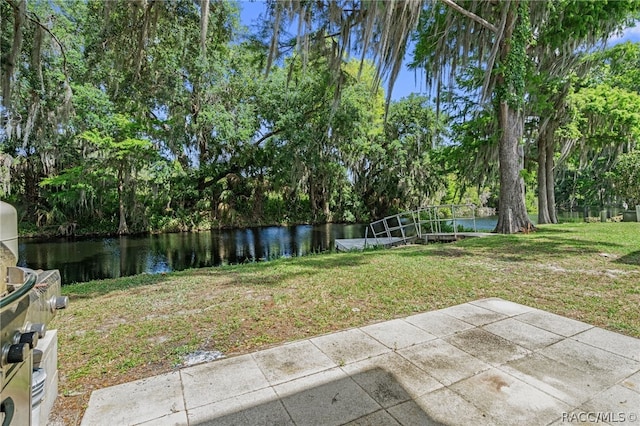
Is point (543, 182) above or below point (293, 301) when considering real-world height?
above

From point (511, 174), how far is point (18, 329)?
9884 mm

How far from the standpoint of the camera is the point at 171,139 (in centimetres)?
1650

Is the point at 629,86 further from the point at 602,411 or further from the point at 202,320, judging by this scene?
the point at 202,320

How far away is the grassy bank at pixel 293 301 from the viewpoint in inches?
93.6

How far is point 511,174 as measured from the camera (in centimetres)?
873

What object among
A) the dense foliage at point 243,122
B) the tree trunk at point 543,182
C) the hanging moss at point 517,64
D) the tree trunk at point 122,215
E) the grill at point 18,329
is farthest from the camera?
the tree trunk at point 122,215

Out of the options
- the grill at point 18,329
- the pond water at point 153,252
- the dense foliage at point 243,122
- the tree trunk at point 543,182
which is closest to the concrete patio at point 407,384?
the grill at point 18,329

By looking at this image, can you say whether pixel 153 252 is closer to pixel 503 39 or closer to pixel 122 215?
pixel 122 215

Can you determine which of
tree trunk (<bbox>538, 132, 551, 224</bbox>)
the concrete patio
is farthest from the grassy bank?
tree trunk (<bbox>538, 132, 551, 224</bbox>)

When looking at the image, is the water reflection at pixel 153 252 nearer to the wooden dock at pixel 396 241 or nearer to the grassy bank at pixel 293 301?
the wooden dock at pixel 396 241

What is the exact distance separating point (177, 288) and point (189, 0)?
17.4ft

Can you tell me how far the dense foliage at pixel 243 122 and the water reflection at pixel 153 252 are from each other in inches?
119

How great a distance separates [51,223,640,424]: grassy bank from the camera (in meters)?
2.38

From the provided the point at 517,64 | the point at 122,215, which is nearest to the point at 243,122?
the point at 122,215
